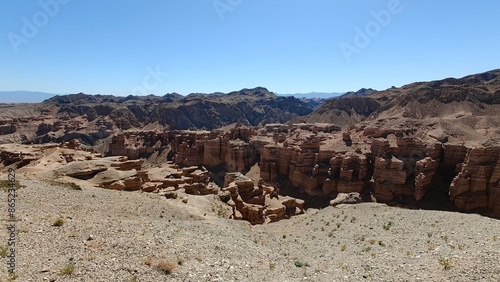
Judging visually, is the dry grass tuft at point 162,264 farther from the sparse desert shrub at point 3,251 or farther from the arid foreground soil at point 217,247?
the sparse desert shrub at point 3,251

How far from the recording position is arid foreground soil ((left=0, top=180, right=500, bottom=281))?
38.7ft

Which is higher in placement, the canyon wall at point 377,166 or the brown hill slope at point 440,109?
the brown hill slope at point 440,109

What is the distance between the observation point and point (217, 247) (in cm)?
1520

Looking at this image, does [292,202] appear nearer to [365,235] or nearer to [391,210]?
[391,210]

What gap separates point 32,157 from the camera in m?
44.7

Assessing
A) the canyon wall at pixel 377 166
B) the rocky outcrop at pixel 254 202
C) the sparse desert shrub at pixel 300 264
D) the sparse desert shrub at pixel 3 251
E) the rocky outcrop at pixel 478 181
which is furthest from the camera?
the canyon wall at pixel 377 166

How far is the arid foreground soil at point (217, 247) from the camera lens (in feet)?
38.7

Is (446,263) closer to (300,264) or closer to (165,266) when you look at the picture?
(300,264)

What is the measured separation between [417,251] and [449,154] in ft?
116

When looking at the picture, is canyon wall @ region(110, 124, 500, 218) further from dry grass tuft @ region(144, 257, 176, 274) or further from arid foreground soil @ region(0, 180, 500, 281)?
dry grass tuft @ region(144, 257, 176, 274)

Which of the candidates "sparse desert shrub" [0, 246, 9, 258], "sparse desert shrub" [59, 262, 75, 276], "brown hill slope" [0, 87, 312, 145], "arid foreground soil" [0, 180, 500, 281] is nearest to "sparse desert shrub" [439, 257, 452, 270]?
"arid foreground soil" [0, 180, 500, 281]

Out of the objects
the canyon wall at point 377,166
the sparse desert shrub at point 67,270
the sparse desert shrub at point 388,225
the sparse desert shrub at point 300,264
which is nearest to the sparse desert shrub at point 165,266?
the sparse desert shrub at point 67,270

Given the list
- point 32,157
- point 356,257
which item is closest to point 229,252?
point 356,257

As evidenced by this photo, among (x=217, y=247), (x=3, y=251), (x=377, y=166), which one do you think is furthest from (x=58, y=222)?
(x=377, y=166)
